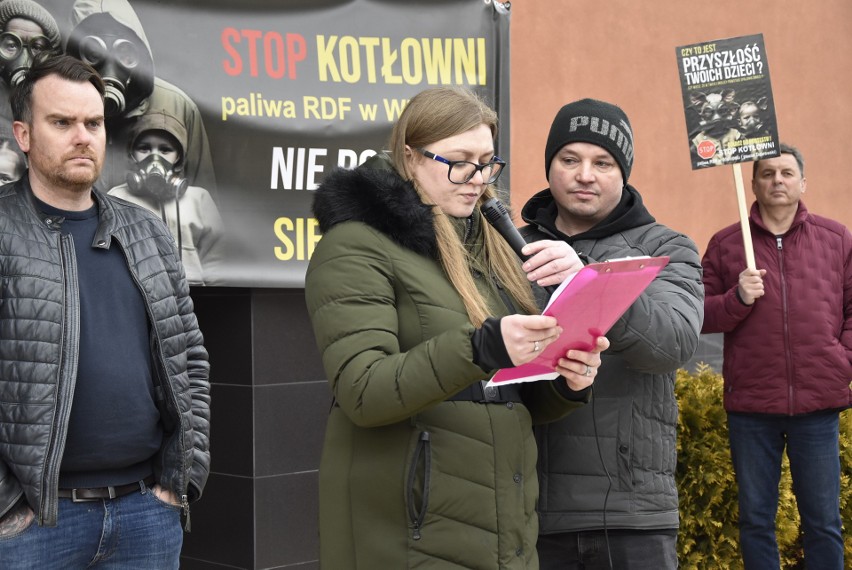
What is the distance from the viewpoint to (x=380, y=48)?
491cm

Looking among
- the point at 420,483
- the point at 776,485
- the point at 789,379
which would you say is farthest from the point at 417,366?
the point at 776,485

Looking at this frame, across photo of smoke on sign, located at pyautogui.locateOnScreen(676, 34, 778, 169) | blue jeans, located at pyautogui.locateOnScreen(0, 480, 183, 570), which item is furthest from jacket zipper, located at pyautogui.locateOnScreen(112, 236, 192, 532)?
photo of smoke on sign, located at pyautogui.locateOnScreen(676, 34, 778, 169)

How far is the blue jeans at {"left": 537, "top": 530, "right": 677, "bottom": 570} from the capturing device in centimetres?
289

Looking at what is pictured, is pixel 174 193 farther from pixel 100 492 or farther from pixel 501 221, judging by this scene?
pixel 501 221

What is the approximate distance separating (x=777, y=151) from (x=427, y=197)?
2927mm

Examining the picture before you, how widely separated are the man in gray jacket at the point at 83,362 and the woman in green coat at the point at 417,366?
1.96 feet

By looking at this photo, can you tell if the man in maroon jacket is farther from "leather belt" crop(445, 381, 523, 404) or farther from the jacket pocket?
the jacket pocket

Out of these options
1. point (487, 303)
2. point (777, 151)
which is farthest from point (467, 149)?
point (777, 151)

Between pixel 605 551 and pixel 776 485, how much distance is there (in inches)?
94.4

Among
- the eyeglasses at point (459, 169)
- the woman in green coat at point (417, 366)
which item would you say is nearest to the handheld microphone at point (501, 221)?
the woman in green coat at point (417, 366)

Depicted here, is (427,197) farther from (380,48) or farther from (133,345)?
(380,48)

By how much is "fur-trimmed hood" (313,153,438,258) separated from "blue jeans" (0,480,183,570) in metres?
0.92

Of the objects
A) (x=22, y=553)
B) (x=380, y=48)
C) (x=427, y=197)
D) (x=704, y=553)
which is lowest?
(x=704, y=553)

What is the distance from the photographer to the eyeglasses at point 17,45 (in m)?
3.85
